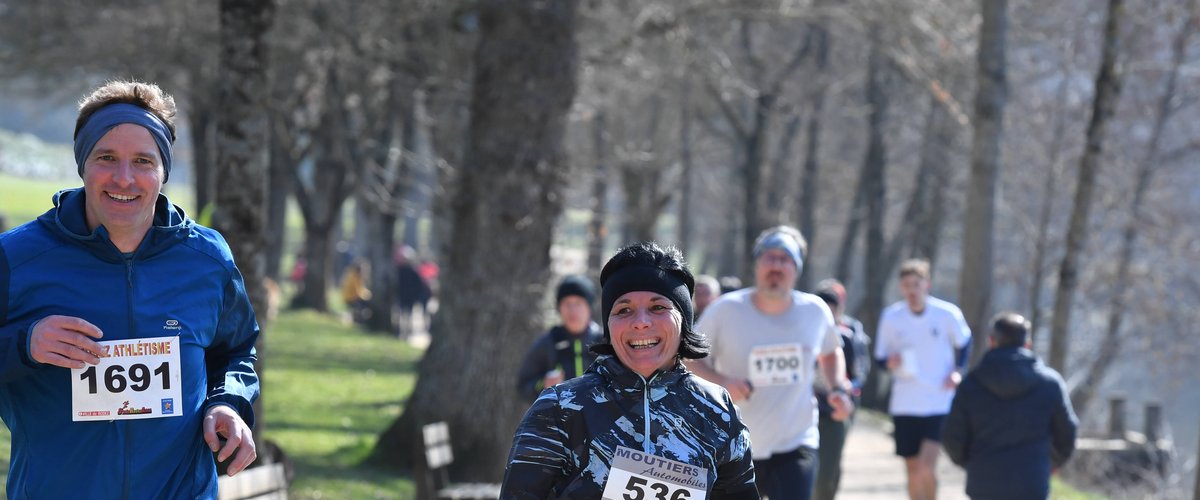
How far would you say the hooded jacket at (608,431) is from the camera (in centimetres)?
399

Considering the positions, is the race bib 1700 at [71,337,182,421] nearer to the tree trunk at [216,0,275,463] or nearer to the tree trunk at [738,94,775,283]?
the tree trunk at [216,0,275,463]

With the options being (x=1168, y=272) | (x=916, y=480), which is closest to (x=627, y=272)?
(x=916, y=480)

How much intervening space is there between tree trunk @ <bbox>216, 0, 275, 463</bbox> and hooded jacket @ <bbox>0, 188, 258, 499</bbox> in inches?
164

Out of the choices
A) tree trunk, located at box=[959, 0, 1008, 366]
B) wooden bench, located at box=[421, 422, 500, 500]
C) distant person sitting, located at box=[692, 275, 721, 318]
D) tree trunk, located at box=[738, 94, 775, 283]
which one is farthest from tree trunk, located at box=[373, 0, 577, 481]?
tree trunk, located at box=[738, 94, 775, 283]

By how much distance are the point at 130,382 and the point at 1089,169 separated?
41.3 ft

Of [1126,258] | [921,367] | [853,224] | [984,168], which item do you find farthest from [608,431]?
[853,224]

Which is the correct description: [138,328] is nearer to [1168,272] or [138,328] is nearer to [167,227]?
[167,227]

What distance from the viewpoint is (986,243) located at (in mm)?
14445

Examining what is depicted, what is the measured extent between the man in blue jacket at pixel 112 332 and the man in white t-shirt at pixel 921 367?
7.43 meters

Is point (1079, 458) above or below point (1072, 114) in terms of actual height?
below

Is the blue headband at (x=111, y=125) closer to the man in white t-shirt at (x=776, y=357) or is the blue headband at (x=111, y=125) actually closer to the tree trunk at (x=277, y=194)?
the man in white t-shirt at (x=776, y=357)

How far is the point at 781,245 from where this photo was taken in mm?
7723


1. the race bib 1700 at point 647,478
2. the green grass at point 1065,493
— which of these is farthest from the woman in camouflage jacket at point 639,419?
the green grass at point 1065,493

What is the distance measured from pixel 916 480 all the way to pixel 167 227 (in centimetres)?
777
